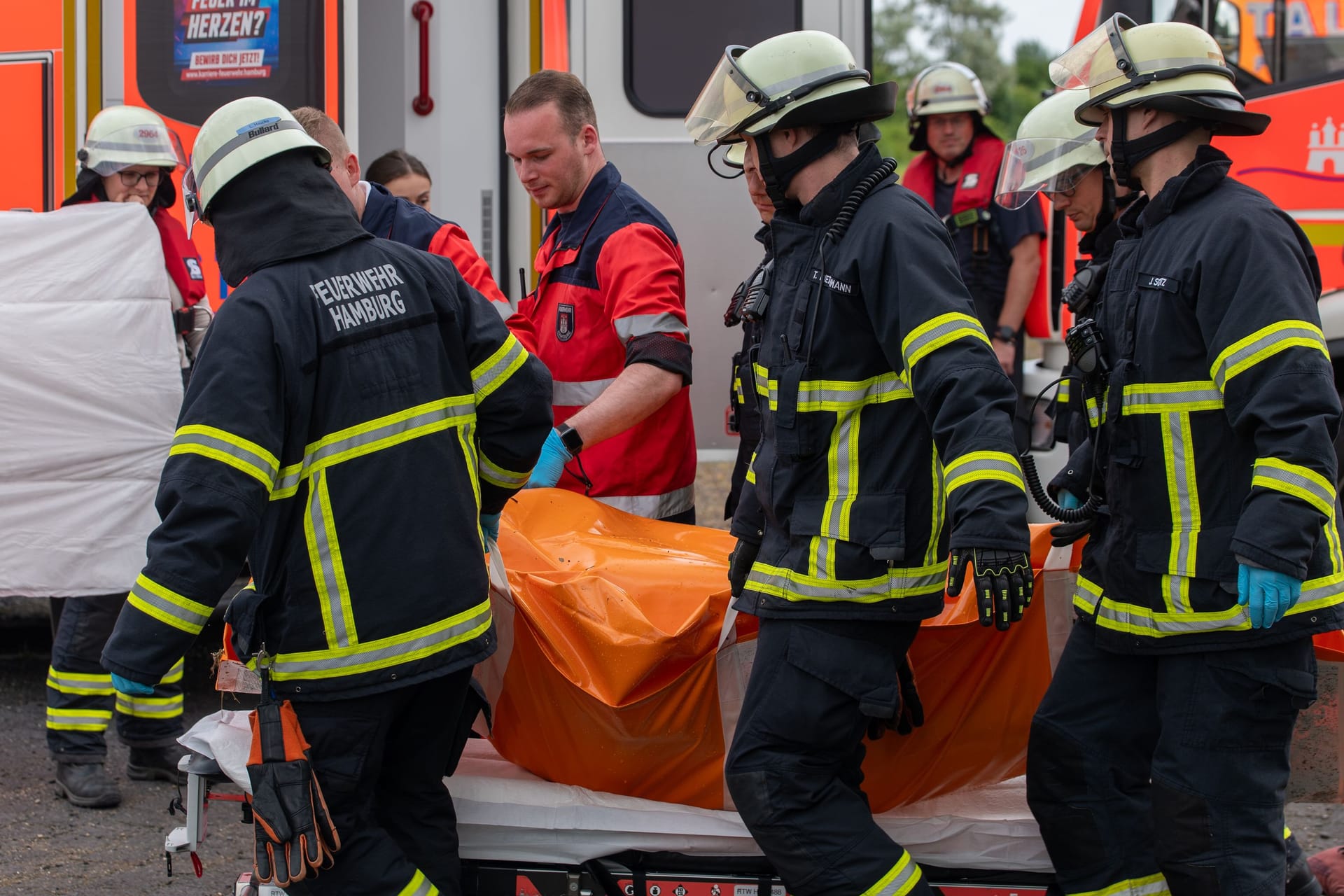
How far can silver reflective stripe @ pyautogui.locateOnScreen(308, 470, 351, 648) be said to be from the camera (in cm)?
256

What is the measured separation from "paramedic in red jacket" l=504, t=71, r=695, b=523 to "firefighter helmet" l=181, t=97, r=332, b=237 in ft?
3.80

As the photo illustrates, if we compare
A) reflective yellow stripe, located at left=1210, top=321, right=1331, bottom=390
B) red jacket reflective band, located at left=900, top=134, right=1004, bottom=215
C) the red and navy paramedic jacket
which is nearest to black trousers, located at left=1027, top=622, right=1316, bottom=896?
reflective yellow stripe, located at left=1210, top=321, right=1331, bottom=390

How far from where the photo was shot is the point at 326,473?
2.58 m

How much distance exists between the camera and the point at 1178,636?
8.67 ft

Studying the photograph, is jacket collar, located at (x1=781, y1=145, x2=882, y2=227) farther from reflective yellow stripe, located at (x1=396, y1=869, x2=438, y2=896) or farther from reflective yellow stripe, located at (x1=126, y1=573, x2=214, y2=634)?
reflective yellow stripe, located at (x1=396, y1=869, x2=438, y2=896)

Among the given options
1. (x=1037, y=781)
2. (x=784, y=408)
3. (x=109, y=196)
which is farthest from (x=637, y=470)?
(x=109, y=196)

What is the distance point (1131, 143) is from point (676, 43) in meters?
2.84

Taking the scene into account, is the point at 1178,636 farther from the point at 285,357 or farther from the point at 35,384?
the point at 35,384

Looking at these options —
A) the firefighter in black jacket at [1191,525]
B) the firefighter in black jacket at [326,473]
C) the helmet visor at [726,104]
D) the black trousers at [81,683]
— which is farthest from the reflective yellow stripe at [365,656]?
the black trousers at [81,683]

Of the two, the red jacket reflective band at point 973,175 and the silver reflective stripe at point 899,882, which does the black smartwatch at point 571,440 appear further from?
the red jacket reflective band at point 973,175

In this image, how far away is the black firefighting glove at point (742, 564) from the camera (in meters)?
2.90

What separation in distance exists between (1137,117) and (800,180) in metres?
0.67

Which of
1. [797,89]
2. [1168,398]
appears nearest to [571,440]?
[797,89]

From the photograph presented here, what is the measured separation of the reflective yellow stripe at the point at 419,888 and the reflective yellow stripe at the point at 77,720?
6.95 ft
